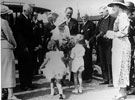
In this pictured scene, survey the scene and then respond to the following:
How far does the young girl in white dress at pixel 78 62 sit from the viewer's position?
2725mm

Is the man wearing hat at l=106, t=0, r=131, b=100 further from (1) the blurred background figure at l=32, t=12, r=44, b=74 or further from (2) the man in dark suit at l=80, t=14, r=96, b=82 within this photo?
→ (1) the blurred background figure at l=32, t=12, r=44, b=74

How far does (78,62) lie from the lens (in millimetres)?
2750

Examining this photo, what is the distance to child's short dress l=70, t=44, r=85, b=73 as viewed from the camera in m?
2.72

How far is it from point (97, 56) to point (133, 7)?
24.0 inches

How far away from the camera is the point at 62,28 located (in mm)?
2639

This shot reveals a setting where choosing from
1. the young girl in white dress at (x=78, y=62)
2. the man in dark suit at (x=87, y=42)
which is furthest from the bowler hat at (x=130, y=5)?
the young girl in white dress at (x=78, y=62)

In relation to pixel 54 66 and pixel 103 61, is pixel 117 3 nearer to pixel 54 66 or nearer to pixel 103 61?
pixel 103 61

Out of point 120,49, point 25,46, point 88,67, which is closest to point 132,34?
point 120,49

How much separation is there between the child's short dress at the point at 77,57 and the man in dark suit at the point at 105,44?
208mm

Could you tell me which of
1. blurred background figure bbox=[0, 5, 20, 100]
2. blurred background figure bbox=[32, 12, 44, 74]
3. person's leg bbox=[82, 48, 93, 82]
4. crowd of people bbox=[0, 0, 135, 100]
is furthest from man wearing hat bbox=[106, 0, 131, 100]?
blurred background figure bbox=[0, 5, 20, 100]

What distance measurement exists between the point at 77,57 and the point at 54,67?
0.82ft

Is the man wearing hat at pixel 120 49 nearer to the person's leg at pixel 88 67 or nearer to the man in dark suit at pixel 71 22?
the person's leg at pixel 88 67

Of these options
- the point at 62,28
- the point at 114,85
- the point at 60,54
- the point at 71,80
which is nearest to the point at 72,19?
the point at 62,28

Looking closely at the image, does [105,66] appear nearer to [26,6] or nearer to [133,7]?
[133,7]
